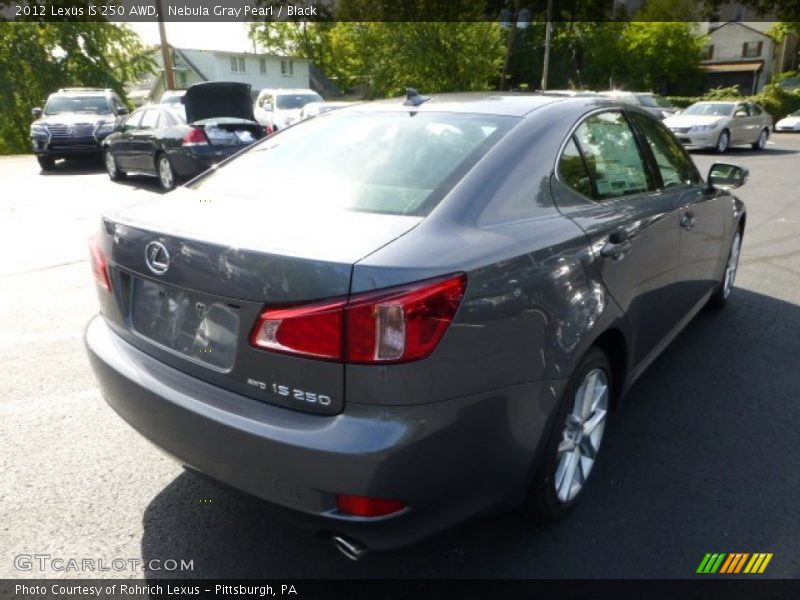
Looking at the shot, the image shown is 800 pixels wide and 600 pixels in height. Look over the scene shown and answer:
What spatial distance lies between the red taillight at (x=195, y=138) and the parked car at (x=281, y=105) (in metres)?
7.39

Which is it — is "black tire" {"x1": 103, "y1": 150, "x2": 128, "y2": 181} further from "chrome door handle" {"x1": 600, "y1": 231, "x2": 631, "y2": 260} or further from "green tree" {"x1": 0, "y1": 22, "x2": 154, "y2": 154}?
"green tree" {"x1": 0, "y1": 22, "x2": 154, "y2": 154}

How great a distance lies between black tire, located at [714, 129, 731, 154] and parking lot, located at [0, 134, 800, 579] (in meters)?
14.9

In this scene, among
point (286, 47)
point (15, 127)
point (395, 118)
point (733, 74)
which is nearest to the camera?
point (395, 118)

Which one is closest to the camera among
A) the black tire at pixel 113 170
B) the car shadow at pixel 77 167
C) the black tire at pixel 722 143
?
the black tire at pixel 113 170

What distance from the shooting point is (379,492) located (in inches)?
70.3

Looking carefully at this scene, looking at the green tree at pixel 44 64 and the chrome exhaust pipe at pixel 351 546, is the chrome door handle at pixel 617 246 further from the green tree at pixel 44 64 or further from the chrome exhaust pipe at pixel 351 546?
the green tree at pixel 44 64

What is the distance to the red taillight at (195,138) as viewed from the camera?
10672mm

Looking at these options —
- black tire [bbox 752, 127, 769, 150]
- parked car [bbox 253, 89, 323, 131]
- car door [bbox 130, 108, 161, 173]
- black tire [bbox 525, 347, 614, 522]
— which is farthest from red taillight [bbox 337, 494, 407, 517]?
black tire [bbox 752, 127, 769, 150]

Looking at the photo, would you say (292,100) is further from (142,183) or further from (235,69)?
(235,69)

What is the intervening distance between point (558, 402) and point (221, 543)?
4.56 ft

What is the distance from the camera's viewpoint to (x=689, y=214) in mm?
3434

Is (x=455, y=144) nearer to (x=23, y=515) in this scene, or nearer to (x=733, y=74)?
(x=23, y=515)

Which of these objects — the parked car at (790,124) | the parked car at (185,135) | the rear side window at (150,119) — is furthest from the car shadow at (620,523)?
the parked car at (790,124)

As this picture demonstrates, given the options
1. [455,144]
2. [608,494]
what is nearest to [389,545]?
[608,494]
